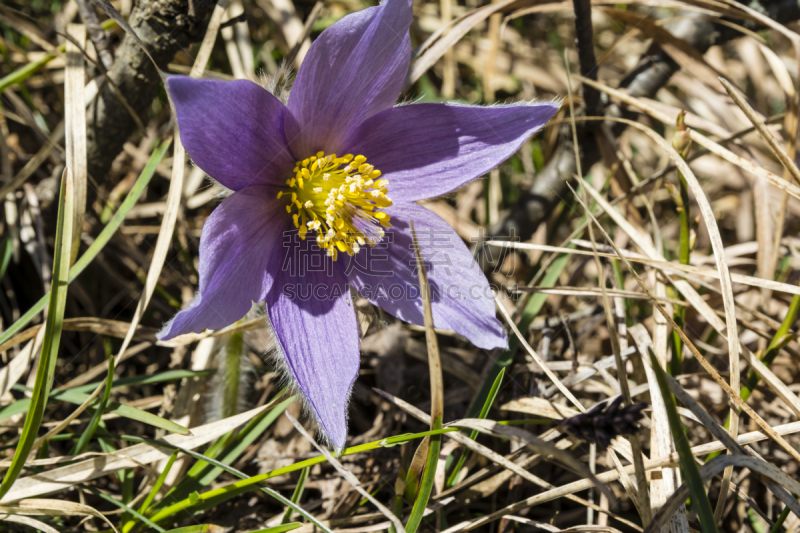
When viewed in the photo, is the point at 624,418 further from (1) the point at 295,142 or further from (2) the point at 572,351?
(1) the point at 295,142

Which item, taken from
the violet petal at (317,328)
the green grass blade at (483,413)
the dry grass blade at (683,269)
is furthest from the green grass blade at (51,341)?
the dry grass blade at (683,269)

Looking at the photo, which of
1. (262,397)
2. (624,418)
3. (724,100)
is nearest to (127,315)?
(262,397)

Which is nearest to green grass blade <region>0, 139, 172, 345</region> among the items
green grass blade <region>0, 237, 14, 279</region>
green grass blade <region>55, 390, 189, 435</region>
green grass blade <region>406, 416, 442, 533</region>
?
green grass blade <region>55, 390, 189, 435</region>

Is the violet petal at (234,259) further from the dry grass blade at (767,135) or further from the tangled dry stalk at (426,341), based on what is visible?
the dry grass blade at (767,135)

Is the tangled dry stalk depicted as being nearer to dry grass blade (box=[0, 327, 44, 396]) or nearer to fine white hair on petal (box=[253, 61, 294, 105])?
dry grass blade (box=[0, 327, 44, 396])

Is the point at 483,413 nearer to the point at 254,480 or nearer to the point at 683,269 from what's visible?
the point at 254,480
